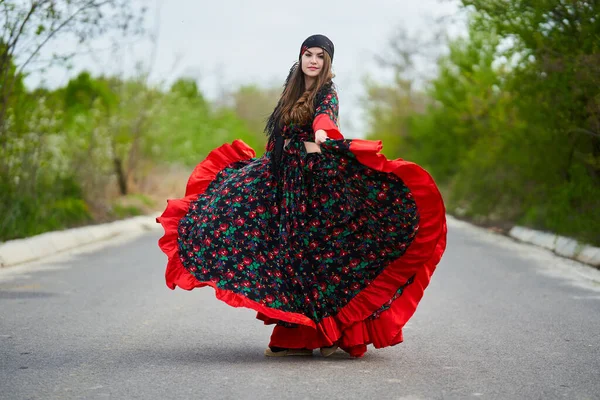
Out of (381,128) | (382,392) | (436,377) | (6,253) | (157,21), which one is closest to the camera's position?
(382,392)

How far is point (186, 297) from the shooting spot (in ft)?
31.7

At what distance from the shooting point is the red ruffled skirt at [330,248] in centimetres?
622

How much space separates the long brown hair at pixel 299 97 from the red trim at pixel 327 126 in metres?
0.11

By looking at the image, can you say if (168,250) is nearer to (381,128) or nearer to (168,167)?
(168,167)

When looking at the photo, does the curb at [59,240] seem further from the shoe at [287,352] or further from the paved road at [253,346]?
the shoe at [287,352]

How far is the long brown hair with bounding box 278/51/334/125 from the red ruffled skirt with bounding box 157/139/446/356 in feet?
0.63

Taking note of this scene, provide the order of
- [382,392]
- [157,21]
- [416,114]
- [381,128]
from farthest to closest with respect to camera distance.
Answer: [381,128], [416,114], [157,21], [382,392]

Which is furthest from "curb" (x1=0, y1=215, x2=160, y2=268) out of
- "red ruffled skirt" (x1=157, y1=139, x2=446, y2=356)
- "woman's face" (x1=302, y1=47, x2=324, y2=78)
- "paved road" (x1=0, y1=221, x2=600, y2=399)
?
"woman's face" (x1=302, y1=47, x2=324, y2=78)

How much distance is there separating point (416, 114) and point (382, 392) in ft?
120

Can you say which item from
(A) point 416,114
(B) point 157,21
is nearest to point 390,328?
(B) point 157,21

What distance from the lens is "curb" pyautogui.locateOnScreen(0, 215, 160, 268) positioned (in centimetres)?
1211

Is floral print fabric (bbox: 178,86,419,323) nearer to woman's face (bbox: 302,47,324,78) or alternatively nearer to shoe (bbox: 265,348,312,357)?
woman's face (bbox: 302,47,324,78)

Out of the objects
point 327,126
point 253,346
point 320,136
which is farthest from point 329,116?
point 253,346

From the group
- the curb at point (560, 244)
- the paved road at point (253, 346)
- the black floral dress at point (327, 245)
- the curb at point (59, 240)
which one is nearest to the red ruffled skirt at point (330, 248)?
the black floral dress at point (327, 245)
